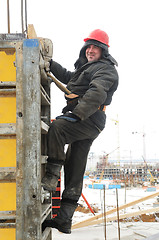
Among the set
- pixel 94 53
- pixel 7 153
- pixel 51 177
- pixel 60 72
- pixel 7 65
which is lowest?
pixel 51 177

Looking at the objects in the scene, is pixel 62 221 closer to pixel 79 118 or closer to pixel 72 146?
pixel 72 146

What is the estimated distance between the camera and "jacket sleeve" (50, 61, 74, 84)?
10.9 feet

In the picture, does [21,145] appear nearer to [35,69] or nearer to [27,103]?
[27,103]

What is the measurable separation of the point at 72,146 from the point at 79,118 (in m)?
0.59

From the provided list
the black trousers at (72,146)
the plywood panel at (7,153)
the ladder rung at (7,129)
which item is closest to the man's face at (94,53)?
the black trousers at (72,146)

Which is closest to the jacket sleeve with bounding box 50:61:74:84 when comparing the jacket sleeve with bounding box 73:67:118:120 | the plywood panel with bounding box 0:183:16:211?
the jacket sleeve with bounding box 73:67:118:120

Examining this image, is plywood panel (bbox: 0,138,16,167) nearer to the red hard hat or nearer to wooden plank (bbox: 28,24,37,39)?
wooden plank (bbox: 28,24,37,39)

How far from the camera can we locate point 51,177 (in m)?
2.65

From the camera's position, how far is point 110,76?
111 inches

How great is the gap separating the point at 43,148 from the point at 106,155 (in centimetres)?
6731

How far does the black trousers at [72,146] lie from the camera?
8.79ft

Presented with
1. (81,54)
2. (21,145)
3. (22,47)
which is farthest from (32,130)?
(81,54)

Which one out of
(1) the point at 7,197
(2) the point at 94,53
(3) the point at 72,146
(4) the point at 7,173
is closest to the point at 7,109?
(4) the point at 7,173

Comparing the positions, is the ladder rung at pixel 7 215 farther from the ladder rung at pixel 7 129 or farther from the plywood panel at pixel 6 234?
the ladder rung at pixel 7 129
